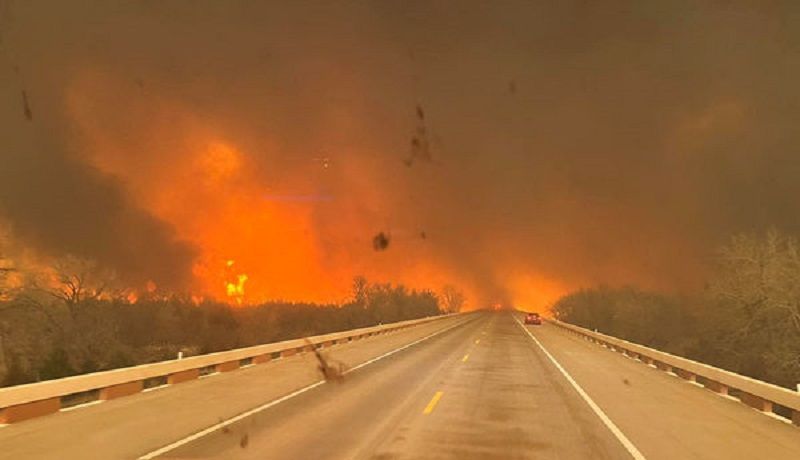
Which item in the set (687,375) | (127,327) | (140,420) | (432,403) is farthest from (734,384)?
(127,327)

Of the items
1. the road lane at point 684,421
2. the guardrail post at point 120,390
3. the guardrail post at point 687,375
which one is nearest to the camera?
the road lane at point 684,421

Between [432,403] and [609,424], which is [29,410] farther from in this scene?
[609,424]

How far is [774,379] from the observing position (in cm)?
3092

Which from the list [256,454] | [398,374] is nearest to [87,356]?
[398,374]

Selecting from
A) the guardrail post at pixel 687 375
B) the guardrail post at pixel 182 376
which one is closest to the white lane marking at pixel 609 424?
the guardrail post at pixel 687 375

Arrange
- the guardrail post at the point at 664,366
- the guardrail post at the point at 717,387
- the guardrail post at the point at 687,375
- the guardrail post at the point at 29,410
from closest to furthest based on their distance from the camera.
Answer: the guardrail post at the point at 29,410 < the guardrail post at the point at 717,387 < the guardrail post at the point at 687,375 < the guardrail post at the point at 664,366

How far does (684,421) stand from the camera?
12.1 metres

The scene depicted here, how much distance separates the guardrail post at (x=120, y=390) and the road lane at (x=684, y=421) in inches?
396

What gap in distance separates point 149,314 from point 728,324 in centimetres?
3970

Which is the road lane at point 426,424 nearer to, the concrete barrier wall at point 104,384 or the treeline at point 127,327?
the concrete barrier wall at point 104,384

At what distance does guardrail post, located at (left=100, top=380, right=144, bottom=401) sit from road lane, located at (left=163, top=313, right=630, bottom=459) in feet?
12.6

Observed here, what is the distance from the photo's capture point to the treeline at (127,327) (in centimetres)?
2477

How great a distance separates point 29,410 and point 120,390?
3124mm

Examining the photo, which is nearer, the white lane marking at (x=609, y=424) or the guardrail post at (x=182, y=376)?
the white lane marking at (x=609, y=424)
